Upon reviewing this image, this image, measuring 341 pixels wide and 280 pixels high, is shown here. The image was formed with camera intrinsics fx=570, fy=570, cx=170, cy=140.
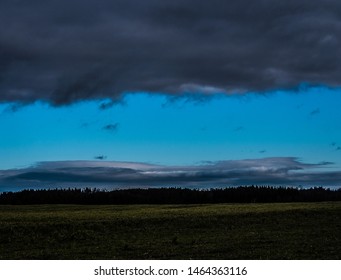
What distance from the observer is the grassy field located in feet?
111

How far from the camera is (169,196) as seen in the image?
139750mm

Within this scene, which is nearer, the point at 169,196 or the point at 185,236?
the point at 185,236

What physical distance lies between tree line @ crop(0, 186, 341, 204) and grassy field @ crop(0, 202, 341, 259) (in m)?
77.4

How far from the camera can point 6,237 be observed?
4409 centimetres

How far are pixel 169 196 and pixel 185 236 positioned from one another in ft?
315

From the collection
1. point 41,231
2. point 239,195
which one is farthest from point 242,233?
point 239,195

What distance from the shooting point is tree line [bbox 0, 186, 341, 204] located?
138m

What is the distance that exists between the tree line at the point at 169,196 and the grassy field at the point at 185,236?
254 feet

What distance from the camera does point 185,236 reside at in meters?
43.8

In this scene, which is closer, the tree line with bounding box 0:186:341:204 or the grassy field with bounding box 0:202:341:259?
the grassy field with bounding box 0:202:341:259

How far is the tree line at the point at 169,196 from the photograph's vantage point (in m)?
138
